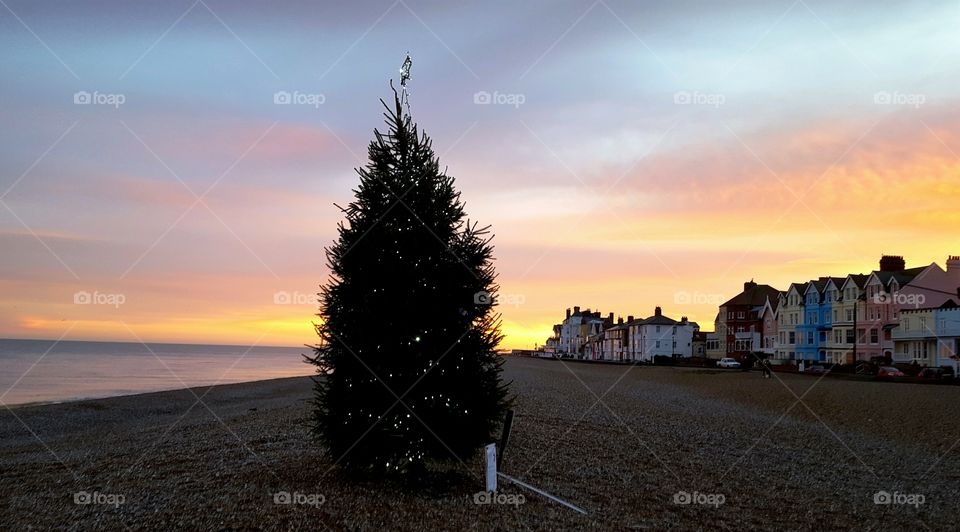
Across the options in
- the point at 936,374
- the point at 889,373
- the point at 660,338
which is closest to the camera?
the point at 936,374

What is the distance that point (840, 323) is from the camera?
246 ft

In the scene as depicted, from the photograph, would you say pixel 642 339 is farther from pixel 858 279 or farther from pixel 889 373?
pixel 889 373

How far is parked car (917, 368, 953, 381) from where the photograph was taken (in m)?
49.1

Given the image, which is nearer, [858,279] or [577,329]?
[858,279]

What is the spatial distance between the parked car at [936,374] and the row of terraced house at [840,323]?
20.2 feet

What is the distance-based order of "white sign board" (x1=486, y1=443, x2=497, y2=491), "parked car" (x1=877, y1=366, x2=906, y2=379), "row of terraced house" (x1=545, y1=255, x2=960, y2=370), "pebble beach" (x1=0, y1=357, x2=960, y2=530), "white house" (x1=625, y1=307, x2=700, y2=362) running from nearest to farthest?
1. "pebble beach" (x1=0, y1=357, x2=960, y2=530)
2. "white sign board" (x1=486, y1=443, x2=497, y2=491)
3. "parked car" (x1=877, y1=366, x2=906, y2=379)
4. "row of terraced house" (x1=545, y1=255, x2=960, y2=370)
5. "white house" (x1=625, y1=307, x2=700, y2=362)

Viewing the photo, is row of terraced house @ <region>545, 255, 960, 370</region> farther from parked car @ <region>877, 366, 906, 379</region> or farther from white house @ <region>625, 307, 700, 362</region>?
parked car @ <region>877, 366, 906, 379</region>

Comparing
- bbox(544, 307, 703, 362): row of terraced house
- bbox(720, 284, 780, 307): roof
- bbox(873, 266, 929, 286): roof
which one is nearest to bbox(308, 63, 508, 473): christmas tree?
bbox(873, 266, 929, 286): roof

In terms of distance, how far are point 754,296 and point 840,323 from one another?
29.7 metres

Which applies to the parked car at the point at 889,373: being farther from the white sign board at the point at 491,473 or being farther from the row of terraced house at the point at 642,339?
the row of terraced house at the point at 642,339

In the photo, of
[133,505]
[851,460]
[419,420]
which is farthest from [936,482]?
[133,505]

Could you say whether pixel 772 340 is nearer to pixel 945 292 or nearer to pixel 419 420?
pixel 945 292

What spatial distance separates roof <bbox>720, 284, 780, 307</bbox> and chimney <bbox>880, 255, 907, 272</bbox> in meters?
29.1

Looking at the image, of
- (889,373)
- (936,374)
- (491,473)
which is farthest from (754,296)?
(491,473)
